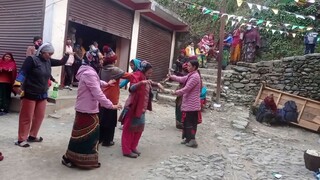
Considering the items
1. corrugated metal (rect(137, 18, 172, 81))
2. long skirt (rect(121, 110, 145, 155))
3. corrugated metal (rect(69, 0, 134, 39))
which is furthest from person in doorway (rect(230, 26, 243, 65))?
long skirt (rect(121, 110, 145, 155))

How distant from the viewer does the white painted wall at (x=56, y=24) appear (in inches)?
296

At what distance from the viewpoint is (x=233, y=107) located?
10812mm

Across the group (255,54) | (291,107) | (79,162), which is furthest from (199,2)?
(79,162)

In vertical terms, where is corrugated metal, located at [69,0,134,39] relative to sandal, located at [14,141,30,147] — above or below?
above

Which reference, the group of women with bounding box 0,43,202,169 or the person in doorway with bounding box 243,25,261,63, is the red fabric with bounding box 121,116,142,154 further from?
the person in doorway with bounding box 243,25,261,63

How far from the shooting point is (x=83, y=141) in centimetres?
388

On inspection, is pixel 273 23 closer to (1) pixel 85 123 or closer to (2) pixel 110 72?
(2) pixel 110 72

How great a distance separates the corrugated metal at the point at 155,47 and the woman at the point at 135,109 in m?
7.18

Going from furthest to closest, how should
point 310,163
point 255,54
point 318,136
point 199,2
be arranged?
point 199,2, point 255,54, point 318,136, point 310,163

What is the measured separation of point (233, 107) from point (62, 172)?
794 centimetres

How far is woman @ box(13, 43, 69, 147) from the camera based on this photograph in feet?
14.4

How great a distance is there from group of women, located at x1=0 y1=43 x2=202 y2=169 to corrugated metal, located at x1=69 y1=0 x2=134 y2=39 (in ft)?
12.7

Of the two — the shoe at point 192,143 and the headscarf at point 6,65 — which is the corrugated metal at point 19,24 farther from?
the shoe at point 192,143

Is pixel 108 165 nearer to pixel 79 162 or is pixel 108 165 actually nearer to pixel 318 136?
pixel 79 162
